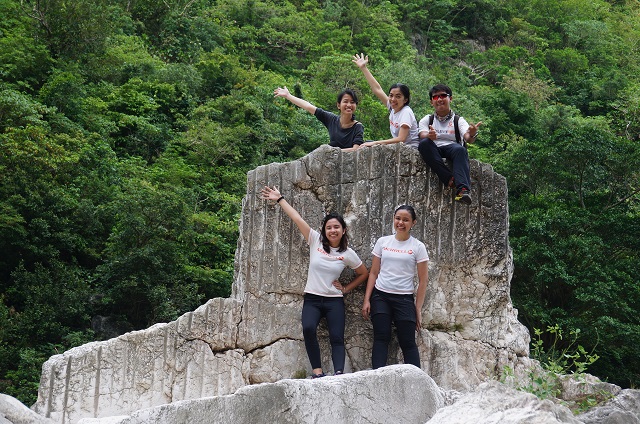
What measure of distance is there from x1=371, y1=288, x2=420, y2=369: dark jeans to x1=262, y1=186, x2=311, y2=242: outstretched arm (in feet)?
2.63

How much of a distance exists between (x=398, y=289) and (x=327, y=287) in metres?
0.57

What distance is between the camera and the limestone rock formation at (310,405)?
5973 mm

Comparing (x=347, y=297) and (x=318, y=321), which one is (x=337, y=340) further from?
(x=347, y=297)

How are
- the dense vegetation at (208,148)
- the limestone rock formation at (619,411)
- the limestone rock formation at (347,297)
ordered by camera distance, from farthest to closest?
the dense vegetation at (208,148) < the limestone rock formation at (347,297) < the limestone rock formation at (619,411)

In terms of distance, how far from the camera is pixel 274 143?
68.0ft

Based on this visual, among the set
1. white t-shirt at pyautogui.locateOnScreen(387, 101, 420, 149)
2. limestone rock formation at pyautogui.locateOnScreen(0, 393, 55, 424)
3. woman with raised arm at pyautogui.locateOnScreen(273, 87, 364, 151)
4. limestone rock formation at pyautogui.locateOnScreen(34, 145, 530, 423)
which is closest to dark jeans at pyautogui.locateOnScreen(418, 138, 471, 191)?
limestone rock formation at pyautogui.locateOnScreen(34, 145, 530, 423)

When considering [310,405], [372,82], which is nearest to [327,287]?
[310,405]

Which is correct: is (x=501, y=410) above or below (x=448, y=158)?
below

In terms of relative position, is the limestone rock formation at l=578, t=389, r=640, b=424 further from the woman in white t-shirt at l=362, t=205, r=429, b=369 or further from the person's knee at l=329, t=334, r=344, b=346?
the person's knee at l=329, t=334, r=344, b=346

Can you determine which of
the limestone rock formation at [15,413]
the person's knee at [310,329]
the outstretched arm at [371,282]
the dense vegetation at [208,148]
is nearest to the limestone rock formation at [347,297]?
the outstretched arm at [371,282]

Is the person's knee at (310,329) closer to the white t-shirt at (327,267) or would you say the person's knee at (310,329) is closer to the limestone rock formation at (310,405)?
the white t-shirt at (327,267)

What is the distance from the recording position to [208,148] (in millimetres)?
19938

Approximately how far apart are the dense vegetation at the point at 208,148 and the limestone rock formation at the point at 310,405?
7791 millimetres

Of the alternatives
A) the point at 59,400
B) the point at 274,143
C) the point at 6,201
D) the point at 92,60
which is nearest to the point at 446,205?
the point at 59,400
